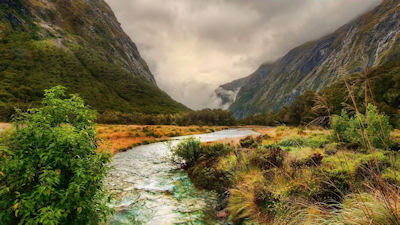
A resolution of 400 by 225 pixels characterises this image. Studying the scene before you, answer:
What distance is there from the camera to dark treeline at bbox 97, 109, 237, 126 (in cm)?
6850

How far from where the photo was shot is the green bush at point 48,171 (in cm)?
309

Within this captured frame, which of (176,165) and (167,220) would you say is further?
(176,165)

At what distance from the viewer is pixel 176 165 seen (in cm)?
1291

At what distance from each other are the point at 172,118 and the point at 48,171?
259 ft

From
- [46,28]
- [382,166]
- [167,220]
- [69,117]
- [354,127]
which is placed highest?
[46,28]

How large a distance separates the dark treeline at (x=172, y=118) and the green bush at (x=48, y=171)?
68590 millimetres

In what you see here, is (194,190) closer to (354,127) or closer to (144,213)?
(144,213)

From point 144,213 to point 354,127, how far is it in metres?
13.1

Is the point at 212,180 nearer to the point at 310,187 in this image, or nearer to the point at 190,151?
the point at 190,151

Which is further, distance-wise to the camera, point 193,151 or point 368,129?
point 193,151

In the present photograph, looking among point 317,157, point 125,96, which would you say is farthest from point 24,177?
point 125,96

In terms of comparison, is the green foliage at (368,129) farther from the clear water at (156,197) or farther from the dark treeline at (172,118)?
the dark treeline at (172,118)

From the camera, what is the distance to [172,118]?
8156 cm

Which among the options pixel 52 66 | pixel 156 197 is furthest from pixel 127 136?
pixel 52 66
